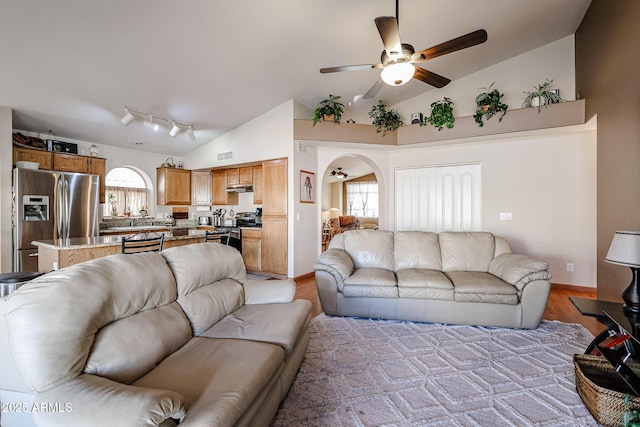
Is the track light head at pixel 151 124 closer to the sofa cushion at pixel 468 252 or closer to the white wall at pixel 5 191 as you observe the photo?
the white wall at pixel 5 191

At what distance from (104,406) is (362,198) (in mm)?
10532

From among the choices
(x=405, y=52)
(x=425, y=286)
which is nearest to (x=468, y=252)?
(x=425, y=286)

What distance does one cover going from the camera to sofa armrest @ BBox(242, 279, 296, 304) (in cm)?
237

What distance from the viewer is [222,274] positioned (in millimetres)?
2273

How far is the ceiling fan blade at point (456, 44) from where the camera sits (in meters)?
2.19

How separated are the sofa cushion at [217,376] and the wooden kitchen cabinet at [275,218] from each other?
3.11 m

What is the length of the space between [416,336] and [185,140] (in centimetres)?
546

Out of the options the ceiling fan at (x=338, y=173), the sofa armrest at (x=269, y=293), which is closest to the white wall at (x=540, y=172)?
the sofa armrest at (x=269, y=293)

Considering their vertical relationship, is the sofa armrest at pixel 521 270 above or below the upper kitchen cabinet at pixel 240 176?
below

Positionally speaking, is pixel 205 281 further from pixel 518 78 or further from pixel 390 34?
pixel 518 78

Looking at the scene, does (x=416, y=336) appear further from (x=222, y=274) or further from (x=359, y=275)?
(x=222, y=274)

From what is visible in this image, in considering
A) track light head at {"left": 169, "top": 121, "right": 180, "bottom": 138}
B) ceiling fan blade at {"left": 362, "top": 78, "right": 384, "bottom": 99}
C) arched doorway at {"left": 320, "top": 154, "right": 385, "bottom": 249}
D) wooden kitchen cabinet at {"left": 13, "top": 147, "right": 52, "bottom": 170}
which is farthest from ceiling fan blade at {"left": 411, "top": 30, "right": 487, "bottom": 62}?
arched doorway at {"left": 320, "top": 154, "right": 385, "bottom": 249}

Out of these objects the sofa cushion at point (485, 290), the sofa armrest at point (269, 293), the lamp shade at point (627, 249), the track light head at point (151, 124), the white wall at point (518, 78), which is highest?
the white wall at point (518, 78)

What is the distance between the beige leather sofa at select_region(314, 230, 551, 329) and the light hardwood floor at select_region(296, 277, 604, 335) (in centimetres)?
58
